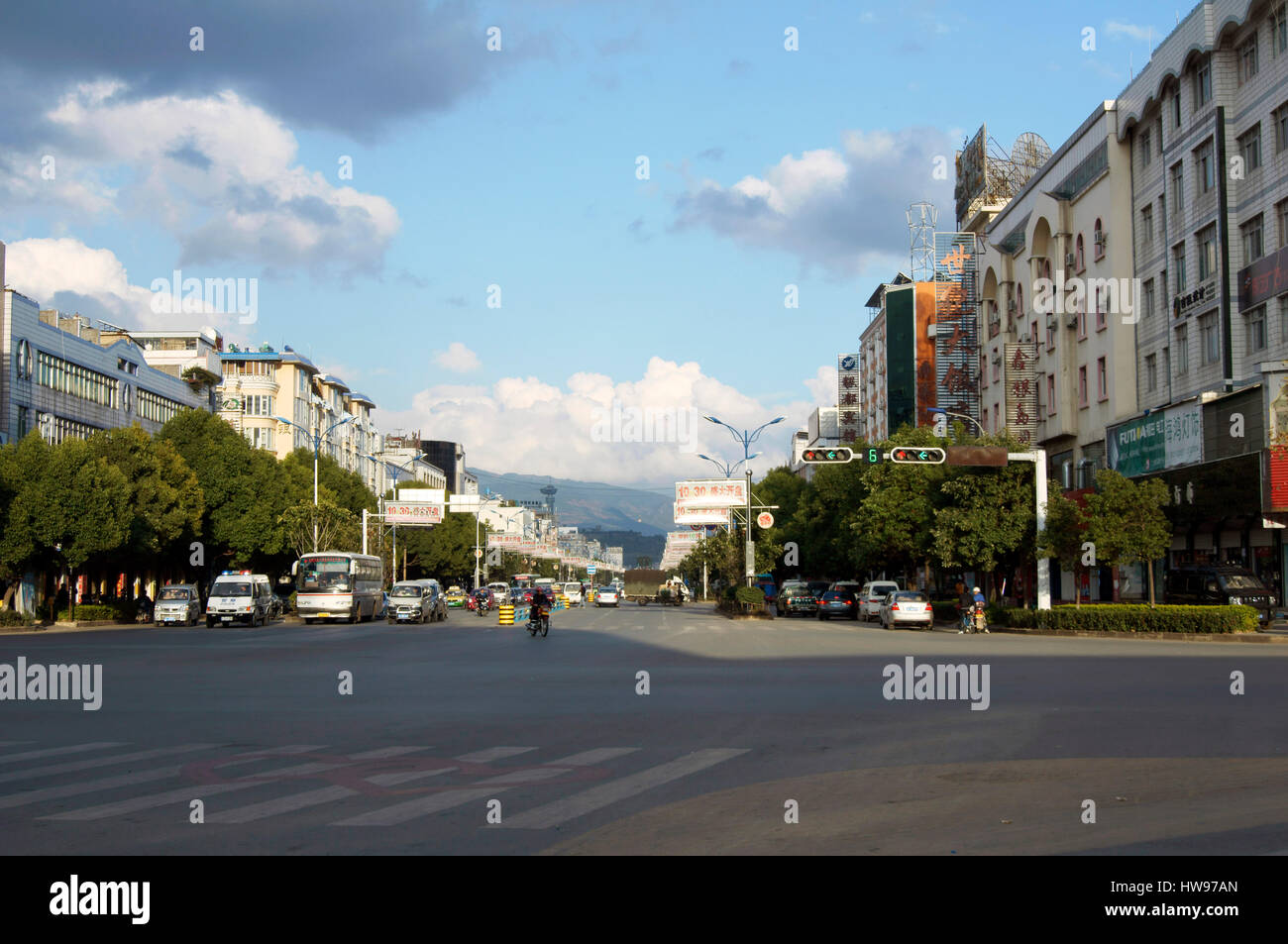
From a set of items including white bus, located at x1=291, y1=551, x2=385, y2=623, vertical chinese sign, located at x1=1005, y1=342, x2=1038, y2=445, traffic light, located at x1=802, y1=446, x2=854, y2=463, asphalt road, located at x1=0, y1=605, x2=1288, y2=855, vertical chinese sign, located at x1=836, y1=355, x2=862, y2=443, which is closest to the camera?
asphalt road, located at x1=0, y1=605, x2=1288, y2=855

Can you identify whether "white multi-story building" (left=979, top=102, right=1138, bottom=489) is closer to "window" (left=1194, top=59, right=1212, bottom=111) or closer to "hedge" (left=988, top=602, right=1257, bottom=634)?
"window" (left=1194, top=59, right=1212, bottom=111)

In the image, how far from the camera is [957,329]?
85938 mm

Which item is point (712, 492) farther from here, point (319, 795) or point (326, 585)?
point (319, 795)

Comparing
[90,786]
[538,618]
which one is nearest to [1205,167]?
[538,618]

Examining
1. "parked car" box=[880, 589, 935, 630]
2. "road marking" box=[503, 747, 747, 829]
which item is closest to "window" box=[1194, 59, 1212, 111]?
"parked car" box=[880, 589, 935, 630]

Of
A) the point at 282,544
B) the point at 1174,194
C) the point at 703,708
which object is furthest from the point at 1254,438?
the point at 282,544

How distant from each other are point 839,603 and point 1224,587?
84.5ft

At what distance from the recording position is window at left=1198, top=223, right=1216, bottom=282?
46.6 m

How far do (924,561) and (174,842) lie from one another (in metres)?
57.1

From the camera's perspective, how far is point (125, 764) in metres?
11.1

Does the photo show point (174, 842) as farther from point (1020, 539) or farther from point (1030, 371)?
point (1030, 371)

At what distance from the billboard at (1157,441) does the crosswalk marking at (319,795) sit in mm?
41850

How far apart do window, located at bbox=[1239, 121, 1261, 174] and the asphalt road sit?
27182mm
